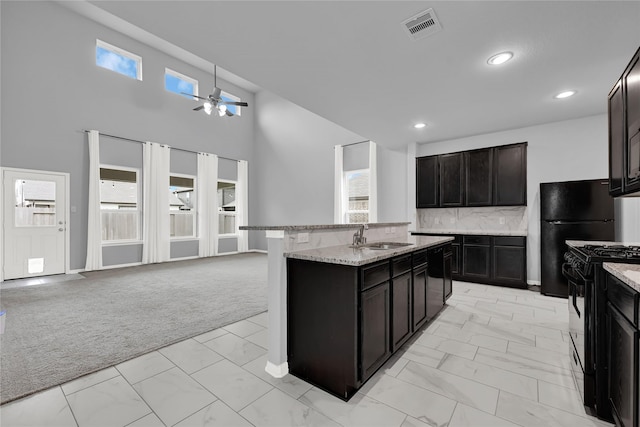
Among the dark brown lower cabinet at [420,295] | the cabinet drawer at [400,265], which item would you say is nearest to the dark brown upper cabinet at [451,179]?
the dark brown lower cabinet at [420,295]

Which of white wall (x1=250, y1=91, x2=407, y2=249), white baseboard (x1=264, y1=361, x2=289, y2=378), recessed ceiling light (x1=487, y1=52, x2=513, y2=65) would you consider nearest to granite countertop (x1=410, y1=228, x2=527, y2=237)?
white wall (x1=250, y1=91, x2=407, y2=249)

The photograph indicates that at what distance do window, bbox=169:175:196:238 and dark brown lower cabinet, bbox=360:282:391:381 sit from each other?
676 centimetres

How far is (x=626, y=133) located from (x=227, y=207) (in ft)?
28.0

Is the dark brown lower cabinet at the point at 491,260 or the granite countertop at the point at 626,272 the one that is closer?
the granite countertop at the point at 626,272

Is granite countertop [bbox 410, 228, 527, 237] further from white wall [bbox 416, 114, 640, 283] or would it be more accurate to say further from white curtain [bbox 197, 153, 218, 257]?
white curtain [bbox 197, 153, 218, 257]

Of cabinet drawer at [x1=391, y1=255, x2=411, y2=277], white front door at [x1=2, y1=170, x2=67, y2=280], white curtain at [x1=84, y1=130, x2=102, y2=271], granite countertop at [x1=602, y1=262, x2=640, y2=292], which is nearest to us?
granite countertop at [x1=602, y1=262, x2=640, y2=292]

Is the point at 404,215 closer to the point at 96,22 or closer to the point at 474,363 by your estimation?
the point at 474,363

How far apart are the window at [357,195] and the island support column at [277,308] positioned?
4.76 m

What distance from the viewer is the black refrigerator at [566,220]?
12.3 ft

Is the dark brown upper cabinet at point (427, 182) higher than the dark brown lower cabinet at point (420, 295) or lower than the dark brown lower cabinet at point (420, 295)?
higher

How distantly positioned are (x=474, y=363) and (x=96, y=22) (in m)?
8.98

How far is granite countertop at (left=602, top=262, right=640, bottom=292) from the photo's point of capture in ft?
3.62

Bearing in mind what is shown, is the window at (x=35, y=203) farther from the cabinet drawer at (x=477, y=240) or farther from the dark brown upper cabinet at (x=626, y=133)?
the dark brown upper cabinet at (x=626, y=133)

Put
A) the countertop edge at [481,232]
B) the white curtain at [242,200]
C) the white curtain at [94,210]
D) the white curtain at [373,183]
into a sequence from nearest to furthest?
1. the countertop edge at [481,232]
2. the white curtain at [94,210]
3. the white curtain at [373,183]
4. the white curtain at [242,200]
